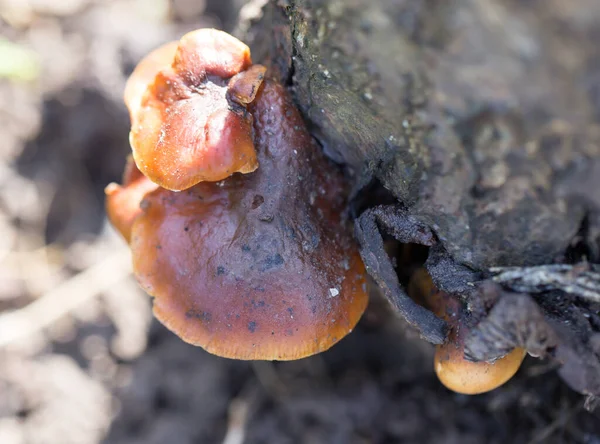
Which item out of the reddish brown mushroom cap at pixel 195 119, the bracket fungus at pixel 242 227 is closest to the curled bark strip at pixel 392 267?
the bracket fungus at pixel 242 227

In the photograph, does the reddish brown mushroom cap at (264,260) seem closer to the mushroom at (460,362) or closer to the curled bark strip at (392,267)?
the curled bark strip at (392,267)

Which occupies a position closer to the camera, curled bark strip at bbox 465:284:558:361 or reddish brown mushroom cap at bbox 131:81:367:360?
curled bark strip at bbox 465:284:558:361

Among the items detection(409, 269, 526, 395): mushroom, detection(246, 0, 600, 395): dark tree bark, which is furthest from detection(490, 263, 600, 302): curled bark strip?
detection(409, 269, 526, 395): mushroom

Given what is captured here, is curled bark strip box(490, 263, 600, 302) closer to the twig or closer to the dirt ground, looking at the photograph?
the dirt ground

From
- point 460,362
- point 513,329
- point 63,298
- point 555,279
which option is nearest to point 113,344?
point 63,298

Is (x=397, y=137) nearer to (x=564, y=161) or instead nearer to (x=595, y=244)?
(x=564, y=161)

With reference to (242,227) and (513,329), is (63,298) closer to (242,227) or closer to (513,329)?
(242,227)
